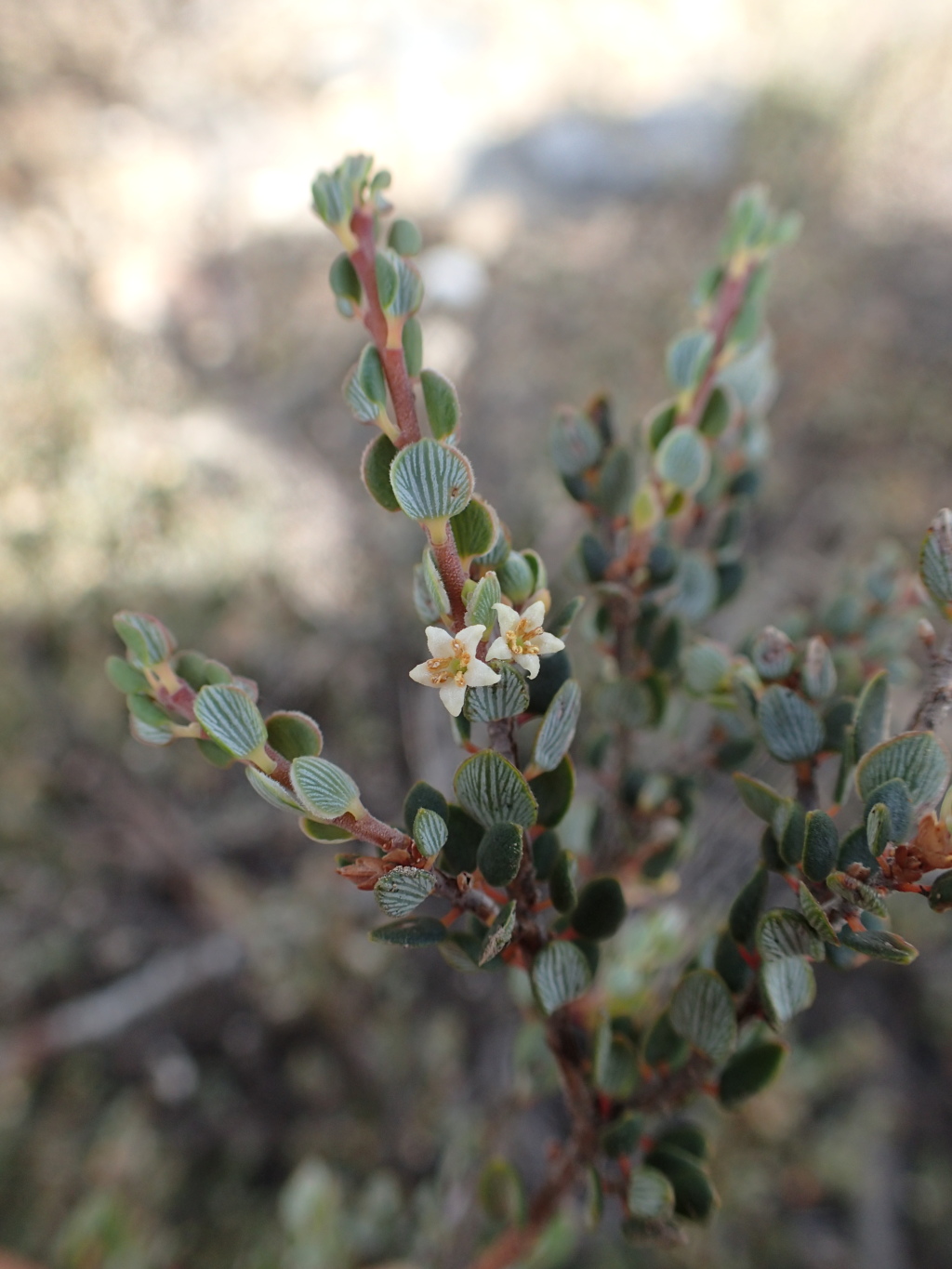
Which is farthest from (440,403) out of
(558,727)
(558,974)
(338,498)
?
(338,498)

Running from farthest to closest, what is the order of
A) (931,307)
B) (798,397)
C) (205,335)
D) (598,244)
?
(598,244)
(205,335)
(931,307)
(798,397)

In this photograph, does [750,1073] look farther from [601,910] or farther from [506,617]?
[506,617]

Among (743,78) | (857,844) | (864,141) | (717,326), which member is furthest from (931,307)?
(857,844)

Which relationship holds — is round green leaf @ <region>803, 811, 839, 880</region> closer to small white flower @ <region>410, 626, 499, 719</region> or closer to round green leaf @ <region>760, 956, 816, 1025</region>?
round green leaf @ <region>760, 956, 816, 1025</region>

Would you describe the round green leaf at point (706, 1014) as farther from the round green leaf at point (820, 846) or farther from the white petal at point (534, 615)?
the white petal at point (534, 615)

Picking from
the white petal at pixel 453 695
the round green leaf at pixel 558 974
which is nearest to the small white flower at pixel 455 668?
the white petal at pixel 453 695

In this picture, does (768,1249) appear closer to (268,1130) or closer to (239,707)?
(268,1130)

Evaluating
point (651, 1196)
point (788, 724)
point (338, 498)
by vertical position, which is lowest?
point (338, 498)

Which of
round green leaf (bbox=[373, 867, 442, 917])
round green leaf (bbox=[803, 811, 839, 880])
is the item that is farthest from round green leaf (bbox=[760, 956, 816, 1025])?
round green leaf (bbox=[373, 867, 442, 917])
